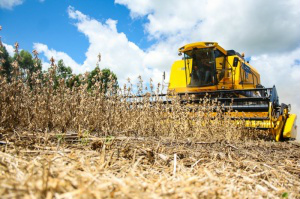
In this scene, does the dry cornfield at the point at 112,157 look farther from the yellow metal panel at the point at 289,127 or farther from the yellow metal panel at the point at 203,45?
the yellow metal panel at the point at 203,45

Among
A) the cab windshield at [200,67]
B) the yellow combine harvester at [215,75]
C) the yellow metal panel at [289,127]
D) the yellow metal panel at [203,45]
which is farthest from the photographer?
the cab windshield at [200,67]

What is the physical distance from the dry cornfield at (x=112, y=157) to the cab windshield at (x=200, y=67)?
3.53m

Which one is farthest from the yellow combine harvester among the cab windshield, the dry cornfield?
the dry cornfield

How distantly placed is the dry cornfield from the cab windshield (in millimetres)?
3526

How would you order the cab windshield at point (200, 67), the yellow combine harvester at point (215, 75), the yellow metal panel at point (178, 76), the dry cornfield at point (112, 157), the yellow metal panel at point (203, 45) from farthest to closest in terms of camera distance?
the yellow metal panel at point (178, 76), the cab windshield at point (200, 67), the yellow metal panel at point (203, 45), the yellow combine harvester at point (215, 75), the dry cornfield at point (112, 157)

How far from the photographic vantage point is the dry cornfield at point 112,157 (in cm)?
94

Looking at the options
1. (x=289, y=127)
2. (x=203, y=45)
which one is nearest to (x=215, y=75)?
(x=203, y=45)

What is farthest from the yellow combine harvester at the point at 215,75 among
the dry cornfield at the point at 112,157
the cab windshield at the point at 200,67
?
the dry cornfield at the point at 112,157

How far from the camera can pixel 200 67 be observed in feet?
29.8

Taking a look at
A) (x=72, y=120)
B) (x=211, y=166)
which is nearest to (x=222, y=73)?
(x=72, y=120)

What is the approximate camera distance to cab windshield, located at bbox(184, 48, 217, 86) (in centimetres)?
870

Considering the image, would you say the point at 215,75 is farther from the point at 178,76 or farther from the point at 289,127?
the point at 289,127

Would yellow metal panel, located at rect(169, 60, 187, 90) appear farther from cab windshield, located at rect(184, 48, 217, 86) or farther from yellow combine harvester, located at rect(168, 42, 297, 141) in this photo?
cab windshield, located at rect(184, 48, 217, 86)

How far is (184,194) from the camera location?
3.13 ft
